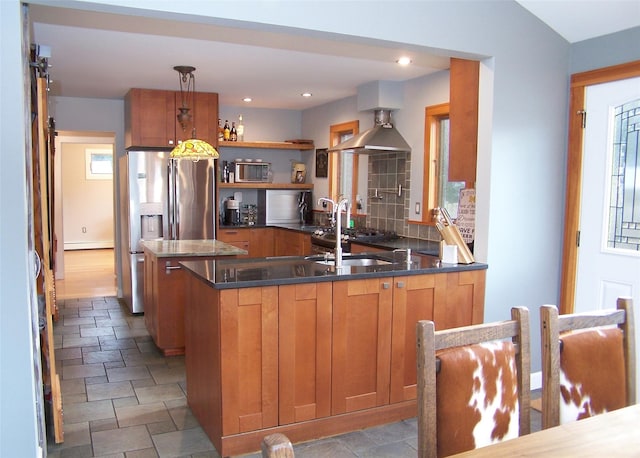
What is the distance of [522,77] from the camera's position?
3516 millimetres

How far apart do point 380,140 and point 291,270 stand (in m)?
2.37

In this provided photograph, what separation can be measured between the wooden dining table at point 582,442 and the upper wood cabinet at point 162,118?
5.49 m

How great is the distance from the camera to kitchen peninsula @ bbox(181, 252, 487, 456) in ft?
9.22

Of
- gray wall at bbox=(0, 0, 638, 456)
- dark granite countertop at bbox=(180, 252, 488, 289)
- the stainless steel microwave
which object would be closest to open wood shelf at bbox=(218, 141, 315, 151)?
the stainless steel microwave

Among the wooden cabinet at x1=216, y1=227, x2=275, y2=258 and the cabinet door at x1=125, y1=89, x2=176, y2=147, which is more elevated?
the cabinet door at x1=125, y1=89, x2=176, y2=147

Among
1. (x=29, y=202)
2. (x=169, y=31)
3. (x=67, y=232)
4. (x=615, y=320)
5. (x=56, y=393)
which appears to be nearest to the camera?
(x=615, y=320)

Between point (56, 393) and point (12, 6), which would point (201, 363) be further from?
point (12, 6)

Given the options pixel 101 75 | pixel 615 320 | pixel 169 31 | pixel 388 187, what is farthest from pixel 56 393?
pixel 388 187

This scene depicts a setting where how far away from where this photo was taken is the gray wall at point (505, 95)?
2803 mm

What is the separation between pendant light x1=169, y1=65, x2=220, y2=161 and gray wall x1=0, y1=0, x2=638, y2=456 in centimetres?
171

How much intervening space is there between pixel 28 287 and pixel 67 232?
377 inches

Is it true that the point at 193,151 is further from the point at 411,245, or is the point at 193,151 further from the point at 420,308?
the point at 420,308

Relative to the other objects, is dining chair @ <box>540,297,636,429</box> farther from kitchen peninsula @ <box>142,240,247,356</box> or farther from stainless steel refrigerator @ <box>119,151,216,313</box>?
stainless steel refrigerator @ <box>119,151,216,313</box>

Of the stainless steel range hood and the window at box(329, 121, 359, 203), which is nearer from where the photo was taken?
the stainless steel range hood
